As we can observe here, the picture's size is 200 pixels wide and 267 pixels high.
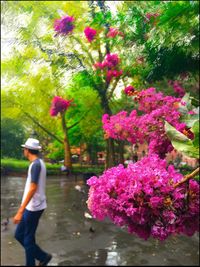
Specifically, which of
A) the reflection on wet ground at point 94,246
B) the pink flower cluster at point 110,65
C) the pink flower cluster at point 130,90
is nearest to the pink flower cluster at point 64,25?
the pink flower cluster at point 110,65

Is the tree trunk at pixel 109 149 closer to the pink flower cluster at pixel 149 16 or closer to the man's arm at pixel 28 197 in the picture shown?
the pink flower cluster at pixel 149 16

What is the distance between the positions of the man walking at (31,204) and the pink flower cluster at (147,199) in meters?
3.32

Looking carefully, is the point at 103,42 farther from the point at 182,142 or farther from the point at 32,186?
the point at 32,186

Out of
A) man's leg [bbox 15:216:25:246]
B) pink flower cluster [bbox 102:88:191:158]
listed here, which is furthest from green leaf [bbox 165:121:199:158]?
man's leg [bbox 15:216:25:246]

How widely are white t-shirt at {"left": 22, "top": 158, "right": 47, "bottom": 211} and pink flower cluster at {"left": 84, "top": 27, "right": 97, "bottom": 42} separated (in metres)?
3.38

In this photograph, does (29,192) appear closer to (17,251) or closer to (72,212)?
(17,251)

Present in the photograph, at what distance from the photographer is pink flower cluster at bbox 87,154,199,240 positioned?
93cm

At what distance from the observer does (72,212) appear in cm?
1052

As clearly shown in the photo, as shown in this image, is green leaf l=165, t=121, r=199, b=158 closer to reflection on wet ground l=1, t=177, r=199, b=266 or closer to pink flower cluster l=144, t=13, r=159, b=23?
pink flower cluster l=144, t=13, r=159, b=23

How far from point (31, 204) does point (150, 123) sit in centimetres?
358

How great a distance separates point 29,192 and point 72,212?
6.22 metres

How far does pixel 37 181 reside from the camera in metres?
4.54

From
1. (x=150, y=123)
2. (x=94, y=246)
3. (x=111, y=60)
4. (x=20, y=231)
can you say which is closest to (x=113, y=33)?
(x=111, y=60)

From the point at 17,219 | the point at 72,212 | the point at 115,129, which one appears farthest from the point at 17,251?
the point at 115,129
